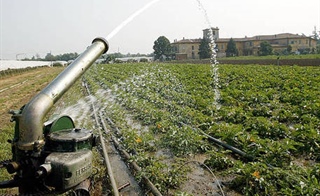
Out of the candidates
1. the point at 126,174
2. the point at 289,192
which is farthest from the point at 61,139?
the point at 289,192

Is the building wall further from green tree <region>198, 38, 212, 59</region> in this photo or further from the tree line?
green tree <region>198, 38, 212, 59</region>

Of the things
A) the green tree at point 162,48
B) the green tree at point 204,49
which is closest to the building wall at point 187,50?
the green tree at point 162,48

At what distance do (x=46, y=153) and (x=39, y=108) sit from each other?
496 millimetres

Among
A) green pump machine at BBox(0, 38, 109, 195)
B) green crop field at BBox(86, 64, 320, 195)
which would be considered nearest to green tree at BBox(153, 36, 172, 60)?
green crop field at BBox(86, 64, 320, 195)

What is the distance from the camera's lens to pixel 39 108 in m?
3.15

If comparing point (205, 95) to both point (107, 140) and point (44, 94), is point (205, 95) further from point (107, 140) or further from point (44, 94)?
point (44, 94)

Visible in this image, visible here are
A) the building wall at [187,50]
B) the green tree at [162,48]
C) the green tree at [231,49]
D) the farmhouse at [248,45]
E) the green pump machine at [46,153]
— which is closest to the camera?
the green pump machine at [46,153]

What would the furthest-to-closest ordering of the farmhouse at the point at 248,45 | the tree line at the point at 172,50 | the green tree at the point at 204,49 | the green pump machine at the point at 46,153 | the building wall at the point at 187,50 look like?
the building wall at the point at 187,50 < the farmhouse at the point at 248,45 < the tree line at the point at 172,50 < the green tree at the point at 204,49 < the green pump machine at the point at 46,153

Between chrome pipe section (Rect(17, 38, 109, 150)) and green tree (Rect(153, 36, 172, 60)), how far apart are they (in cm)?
7540

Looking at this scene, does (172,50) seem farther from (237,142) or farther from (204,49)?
(237,142)

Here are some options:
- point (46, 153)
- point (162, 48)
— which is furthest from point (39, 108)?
point (162, 48)

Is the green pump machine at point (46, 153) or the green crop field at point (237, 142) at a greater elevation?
the green pump machine at point (46, 153)

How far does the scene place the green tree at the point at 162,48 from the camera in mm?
78500

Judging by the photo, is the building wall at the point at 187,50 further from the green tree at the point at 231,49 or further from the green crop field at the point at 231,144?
the green crop field at the point at 231,144
